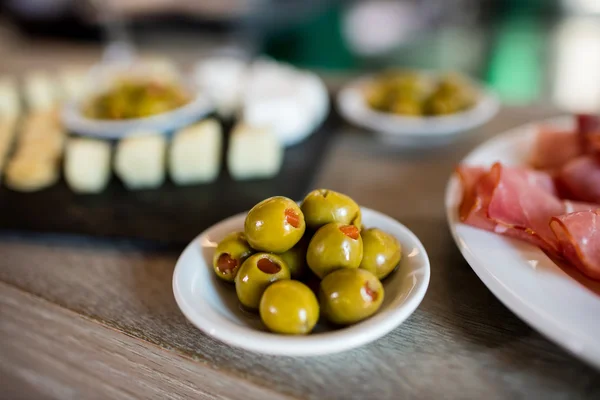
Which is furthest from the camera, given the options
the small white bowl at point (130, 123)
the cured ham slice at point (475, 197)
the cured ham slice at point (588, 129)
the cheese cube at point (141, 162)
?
the small white bowl at point (130, 123)

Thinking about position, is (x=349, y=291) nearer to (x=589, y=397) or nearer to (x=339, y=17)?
(x=589, y=397)

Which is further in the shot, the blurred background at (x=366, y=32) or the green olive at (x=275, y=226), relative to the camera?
the blurred background at (x=366, y=32)

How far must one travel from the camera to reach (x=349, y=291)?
1.97 feet

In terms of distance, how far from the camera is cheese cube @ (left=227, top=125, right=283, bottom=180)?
112cm

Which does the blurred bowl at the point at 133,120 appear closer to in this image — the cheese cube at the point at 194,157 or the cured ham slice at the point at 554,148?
the cheese cube at the point at 194,157

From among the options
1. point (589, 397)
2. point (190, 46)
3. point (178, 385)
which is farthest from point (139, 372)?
point (190, 46)

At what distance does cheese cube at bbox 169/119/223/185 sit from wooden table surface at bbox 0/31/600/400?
0.24 m

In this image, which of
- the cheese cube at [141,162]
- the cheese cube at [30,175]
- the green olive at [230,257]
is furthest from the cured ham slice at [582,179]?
the cheese cube at [30,175]

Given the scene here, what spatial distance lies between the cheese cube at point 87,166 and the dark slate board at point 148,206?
23mm

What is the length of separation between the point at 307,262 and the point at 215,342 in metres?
0.17

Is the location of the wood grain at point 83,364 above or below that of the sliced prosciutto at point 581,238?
below

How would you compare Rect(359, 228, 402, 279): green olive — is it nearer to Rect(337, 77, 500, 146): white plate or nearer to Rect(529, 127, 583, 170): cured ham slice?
Rect(529, 127, 583, 170): cured ham slice

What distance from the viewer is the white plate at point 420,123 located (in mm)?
1256

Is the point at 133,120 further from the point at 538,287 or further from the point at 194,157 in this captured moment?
the point at 538,287
